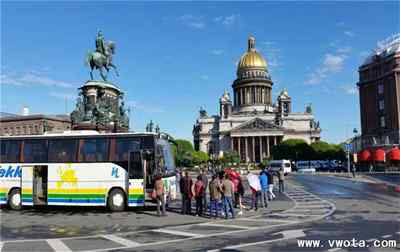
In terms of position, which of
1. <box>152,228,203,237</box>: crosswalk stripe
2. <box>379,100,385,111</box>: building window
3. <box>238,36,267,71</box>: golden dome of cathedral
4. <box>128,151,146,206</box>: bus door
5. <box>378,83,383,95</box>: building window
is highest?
<box>238,36,267,71</box>: golden dome of cathedral

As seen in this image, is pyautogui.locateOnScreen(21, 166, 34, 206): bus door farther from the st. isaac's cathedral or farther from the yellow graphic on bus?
the st. isaac's cathedral

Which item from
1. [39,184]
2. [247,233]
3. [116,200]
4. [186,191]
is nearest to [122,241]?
[247,233]

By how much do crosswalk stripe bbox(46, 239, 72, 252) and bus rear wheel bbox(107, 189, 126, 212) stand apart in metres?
6.46

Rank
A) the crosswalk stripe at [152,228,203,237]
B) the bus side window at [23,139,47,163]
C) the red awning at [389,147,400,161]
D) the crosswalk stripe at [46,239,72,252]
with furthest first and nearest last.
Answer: the red awning at [389,147,400,161] < the bus side window at [23,139,47,163] < the crosswalk stripe at [152,228,203,237] < the crosswalk stripe at [46,239,72,252]

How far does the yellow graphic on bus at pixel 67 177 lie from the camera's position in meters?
18.4

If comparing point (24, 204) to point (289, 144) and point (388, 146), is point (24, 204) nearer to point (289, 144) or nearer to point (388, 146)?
point (388, 146)

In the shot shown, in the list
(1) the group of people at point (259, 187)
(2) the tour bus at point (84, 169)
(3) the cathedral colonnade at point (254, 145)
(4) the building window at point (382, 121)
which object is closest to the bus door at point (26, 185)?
(2) the tour bus at point (84, 169)

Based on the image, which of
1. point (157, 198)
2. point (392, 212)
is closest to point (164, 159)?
point (157, 198)

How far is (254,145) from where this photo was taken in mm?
→ 133625

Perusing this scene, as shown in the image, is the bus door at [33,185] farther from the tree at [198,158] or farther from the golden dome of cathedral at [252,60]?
the golden dome of cathedral at [252,60]

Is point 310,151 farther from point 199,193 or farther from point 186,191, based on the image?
point 199,193

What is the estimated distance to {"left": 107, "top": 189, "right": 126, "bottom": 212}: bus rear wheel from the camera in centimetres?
1819

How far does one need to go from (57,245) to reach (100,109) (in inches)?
926

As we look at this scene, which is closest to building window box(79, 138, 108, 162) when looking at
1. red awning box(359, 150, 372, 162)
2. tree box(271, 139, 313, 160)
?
red awning box(359, 150, 372, 162)
